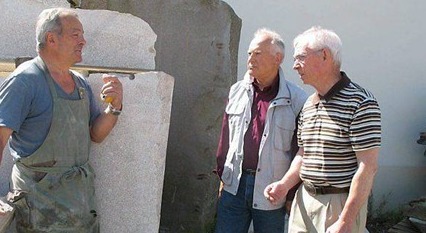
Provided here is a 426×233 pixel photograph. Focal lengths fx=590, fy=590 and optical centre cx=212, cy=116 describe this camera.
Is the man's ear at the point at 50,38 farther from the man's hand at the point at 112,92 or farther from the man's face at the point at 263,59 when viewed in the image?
the man's face at the point at 263,59

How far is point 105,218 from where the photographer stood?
315 centimetres

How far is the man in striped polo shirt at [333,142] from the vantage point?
2.54 m

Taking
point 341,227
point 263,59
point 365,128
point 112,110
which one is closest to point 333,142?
point 365,128

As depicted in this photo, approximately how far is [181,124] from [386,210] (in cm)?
249

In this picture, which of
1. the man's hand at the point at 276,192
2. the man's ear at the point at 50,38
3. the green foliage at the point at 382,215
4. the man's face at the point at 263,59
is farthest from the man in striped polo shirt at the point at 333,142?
the green foliage at the point at 382,215

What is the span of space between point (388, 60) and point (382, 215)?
1.46 metres

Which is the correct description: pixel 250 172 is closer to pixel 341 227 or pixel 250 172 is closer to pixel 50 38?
pixel 341 227

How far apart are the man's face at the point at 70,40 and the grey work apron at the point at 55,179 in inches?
4.6

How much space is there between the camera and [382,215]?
557cm

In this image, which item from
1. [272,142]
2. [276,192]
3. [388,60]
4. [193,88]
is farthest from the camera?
[388,60]

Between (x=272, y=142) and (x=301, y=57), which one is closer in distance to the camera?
(x=301, y=57)

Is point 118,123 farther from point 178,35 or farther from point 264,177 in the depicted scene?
point 178,35

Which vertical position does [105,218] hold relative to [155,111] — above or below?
below

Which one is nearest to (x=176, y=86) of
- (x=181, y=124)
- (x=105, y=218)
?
(x=181, y=124)
